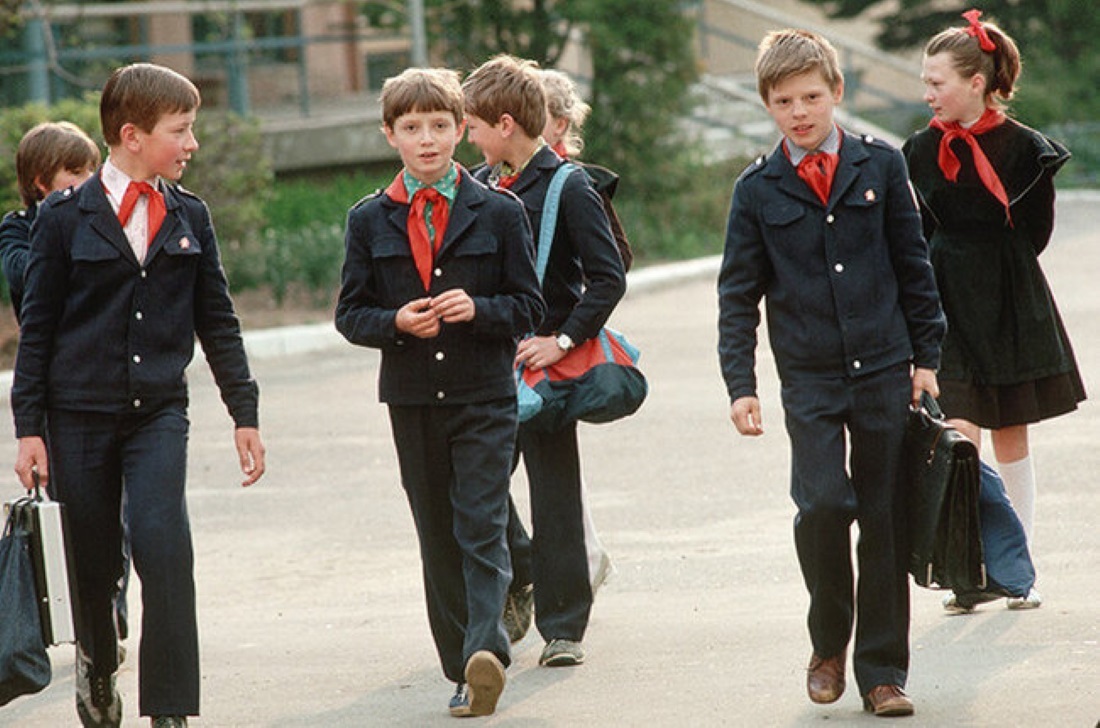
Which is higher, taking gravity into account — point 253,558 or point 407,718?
point 407,718


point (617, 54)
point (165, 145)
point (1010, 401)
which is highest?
point (165, 145)

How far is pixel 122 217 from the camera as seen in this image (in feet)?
17.6

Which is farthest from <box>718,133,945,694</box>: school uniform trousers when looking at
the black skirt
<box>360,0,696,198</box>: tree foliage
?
<box>360,0,696,198</box>: tree foliage

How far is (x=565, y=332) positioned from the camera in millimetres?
6234

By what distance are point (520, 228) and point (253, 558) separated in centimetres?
320

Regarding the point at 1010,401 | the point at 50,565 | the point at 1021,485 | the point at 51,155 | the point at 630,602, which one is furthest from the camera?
the point at 630,602

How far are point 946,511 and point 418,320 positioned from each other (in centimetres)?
142

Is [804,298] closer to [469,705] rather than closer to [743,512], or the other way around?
[469,705]

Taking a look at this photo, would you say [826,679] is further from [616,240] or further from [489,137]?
[489,137]

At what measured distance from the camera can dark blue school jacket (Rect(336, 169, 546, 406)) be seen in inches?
222

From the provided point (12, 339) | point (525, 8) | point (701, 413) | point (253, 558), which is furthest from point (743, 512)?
point (525, 8)

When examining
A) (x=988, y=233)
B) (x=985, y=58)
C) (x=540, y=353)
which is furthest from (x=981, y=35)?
(x=540, y=353)

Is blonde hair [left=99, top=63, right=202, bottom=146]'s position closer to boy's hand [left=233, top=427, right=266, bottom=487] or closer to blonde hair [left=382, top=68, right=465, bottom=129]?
blonde hair [left=382, top=68, right=465, bottom=129]

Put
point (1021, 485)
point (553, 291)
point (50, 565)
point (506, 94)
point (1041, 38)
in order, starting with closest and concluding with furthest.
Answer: point (50, 565)
point (506, 94)
point (553, 291)
point (1021, 485)
point (1041, 38)
